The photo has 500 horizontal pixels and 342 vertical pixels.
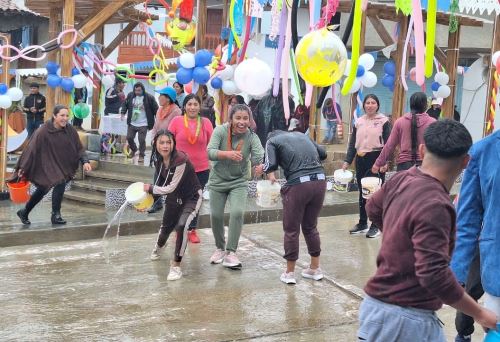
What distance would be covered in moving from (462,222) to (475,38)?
16145mm

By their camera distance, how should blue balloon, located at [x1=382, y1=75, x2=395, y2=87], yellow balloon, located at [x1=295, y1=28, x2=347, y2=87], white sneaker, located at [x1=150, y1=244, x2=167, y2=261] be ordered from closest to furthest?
yellow balloon, located at [x1=295, y1=28, x2=347, y2=87] < white sneaker, located at [x1=150, y1=244, x2=167, y2=261] < blue balloon, located at [x1=382, y1=75, x2=395, y2=87]

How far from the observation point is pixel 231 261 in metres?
6.23

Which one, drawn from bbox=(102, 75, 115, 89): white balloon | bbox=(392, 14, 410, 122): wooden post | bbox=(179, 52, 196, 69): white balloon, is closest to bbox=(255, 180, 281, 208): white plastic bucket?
bbox=(179, 52, 196, 69): white balloon

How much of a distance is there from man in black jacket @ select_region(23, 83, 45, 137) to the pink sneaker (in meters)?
8.11

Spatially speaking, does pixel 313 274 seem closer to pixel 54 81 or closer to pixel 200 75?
pixel 200 75

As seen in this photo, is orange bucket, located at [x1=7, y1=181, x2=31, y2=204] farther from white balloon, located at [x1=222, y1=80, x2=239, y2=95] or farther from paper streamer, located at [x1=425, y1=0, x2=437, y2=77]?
paper streamer, located at [x1=425, y1=0, x2=437, y2=77]

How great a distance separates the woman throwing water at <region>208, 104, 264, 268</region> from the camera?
606 cm

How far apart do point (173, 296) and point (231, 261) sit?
3.14 ft

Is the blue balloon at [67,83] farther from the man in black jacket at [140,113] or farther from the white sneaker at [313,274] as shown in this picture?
the white sneaker at [313,274]

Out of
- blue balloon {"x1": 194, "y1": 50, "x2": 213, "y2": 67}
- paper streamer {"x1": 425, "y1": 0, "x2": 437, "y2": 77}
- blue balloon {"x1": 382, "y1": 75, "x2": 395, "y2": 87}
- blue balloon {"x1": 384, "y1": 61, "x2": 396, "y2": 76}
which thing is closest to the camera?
paper streamer {"x1": 425, "y1": 0, "x2": 437, "y2": 77}

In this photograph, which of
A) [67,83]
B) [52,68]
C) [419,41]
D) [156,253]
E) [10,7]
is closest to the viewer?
[419,41]

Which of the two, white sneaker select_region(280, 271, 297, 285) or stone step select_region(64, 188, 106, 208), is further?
stone step select_region(64, 188, 106, 208)

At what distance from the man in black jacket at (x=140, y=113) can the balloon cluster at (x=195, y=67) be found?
7.57ft

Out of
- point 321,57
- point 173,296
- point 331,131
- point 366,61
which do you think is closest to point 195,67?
point 366,61
